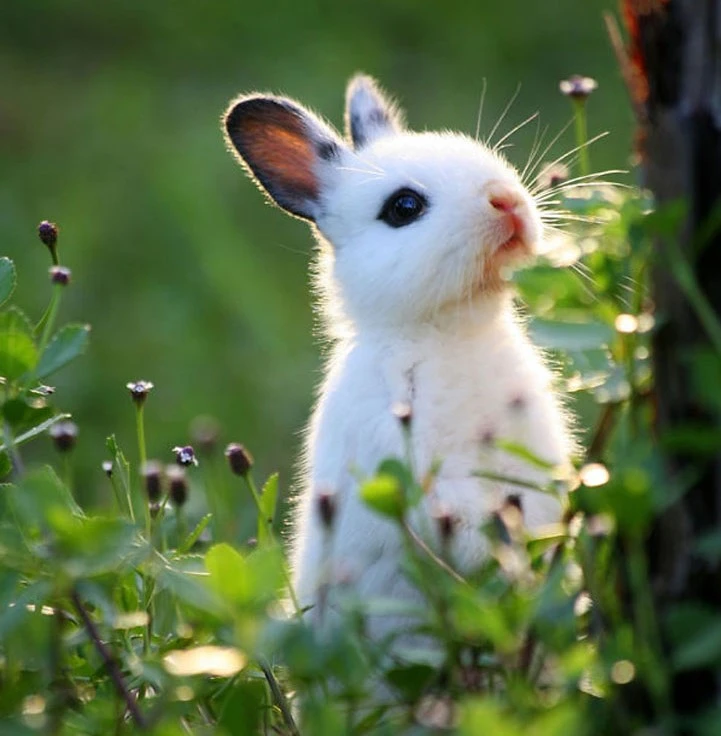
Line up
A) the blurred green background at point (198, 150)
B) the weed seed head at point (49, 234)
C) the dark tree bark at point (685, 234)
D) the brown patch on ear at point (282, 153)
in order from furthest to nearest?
the blurred green background at point (198, 150), the brown patch on ear at point (282, 153), the weed seed head at point (49, 234), the dark tree bark at point (685, 234)

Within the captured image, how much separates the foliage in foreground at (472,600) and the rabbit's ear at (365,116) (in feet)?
6.25

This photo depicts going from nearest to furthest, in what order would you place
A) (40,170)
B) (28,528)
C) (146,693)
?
1. (28,528)
2. (146,693)
3. (40,170)

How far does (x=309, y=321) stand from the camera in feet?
21.9

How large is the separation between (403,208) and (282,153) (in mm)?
501

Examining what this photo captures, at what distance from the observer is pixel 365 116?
398 cm

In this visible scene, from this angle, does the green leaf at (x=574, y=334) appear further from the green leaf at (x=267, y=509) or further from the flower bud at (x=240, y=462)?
the green leaf at (x=267, y=509)

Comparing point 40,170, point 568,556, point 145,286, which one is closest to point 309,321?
point 145,286

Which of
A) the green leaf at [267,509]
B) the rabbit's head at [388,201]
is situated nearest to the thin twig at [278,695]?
the green leaf at [267,509]

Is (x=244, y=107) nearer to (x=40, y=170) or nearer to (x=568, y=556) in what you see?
(x=568, y=556)

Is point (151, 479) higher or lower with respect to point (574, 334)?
lower

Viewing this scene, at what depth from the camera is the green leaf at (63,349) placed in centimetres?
200

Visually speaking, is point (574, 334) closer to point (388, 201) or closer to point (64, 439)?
point (64, 439)

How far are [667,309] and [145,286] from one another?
5.13 meters

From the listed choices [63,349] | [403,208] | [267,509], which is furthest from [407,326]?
[63,349]
